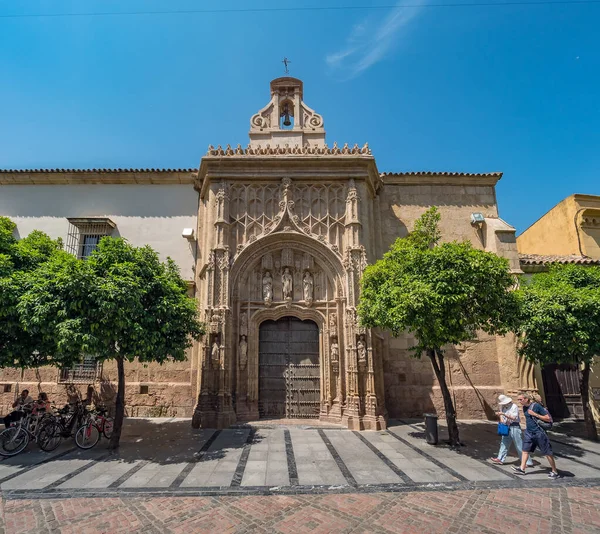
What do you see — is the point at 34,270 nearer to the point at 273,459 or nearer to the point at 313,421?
the point at 273,459

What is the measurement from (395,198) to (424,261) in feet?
24.5

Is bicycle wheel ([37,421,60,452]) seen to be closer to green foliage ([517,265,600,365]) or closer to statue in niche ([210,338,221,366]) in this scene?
statue in niche ([210,338,221,366])

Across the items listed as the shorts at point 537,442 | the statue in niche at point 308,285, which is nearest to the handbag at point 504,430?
the shorts at point 537,442

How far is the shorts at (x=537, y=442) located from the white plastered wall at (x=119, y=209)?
13094mm

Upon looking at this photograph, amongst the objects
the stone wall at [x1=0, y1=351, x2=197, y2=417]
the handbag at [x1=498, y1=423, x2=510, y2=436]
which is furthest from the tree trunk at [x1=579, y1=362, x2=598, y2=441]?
the stone wall at [x1=0, y1=351, x2=197, y2=417]

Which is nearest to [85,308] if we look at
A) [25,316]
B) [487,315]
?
[25,316]


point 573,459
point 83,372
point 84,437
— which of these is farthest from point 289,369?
point 573,459

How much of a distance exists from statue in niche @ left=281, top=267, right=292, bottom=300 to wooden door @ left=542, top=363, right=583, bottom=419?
10493 mm

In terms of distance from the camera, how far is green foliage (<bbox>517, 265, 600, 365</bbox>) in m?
9.90

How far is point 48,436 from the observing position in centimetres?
930

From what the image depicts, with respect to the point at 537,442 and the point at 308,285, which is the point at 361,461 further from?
the point at 308,285

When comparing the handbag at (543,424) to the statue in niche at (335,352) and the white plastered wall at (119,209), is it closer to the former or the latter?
the statue in niche at (335,352)

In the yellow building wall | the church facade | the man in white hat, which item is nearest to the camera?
the man in white hat

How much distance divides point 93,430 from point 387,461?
27.6ft
